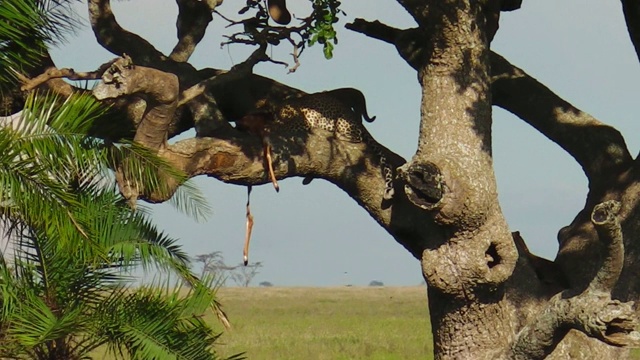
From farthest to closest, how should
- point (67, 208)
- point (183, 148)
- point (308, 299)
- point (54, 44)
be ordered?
point (308, 299) < point (54, 44) < point (183, 148) < point (67, 208)

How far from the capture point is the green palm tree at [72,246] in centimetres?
779

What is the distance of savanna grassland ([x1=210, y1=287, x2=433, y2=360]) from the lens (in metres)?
18.9

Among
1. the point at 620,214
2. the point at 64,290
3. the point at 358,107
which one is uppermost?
the point at 358,107

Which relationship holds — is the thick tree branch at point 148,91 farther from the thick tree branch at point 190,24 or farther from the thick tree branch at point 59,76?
the thick tree branch at point 190,24

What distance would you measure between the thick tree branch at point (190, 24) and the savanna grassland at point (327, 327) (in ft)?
30.0

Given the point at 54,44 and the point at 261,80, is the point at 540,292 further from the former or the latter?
the point at 54,44

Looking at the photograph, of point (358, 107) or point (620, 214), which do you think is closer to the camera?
point (620, 214)

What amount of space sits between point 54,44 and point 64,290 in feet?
6.40

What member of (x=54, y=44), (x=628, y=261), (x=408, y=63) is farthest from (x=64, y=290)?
(x=628, y=261)

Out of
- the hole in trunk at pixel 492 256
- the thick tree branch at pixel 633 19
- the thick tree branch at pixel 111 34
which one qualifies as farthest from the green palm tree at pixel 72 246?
the thick tree branch at pixel 633 19

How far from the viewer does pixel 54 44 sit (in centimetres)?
893

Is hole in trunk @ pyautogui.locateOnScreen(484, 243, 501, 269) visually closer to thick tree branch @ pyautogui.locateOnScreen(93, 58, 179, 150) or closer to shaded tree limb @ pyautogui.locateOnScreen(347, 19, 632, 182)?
shaded tree limb @ pyautogui.locateOnScreen(347, 19, 632, 182)

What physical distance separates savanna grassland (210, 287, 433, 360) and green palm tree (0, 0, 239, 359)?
9.61 metres

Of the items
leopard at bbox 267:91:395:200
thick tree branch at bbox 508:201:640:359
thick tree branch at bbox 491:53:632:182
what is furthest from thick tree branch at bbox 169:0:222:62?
thick tree branch at bbox 508:201:640:359
